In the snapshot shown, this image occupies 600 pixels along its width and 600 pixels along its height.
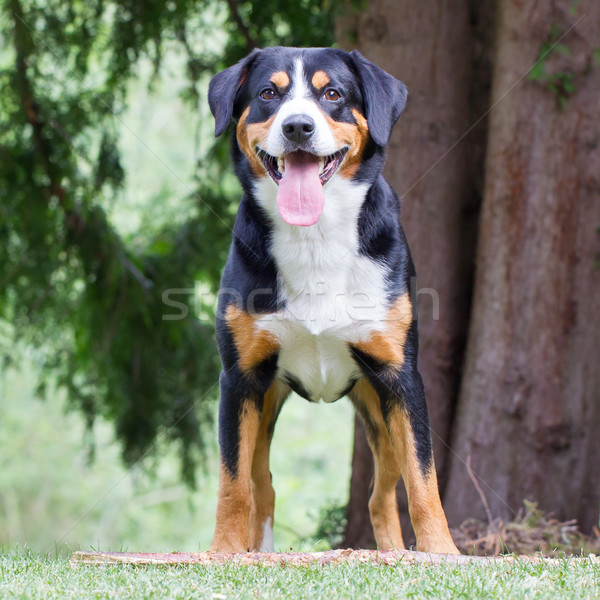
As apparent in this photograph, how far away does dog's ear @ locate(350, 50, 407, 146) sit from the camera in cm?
370

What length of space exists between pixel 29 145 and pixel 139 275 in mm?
1303

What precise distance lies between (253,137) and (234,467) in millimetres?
1493

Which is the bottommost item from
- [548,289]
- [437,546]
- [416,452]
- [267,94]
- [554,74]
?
[437,546]

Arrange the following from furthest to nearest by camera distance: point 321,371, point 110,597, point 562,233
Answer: point 562,233, point 321,371, point 110,597

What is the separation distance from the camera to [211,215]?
254 inches

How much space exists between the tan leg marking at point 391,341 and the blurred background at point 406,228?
1.40 m

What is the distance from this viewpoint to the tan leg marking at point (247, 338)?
12.1 ft

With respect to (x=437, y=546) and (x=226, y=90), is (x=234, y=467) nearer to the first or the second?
(x=437, y=546)

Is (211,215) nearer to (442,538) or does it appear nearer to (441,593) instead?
(442,538)

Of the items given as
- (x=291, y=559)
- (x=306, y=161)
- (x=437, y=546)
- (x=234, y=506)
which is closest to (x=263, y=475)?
(x=234, y=506)

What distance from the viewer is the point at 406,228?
5.10 meters

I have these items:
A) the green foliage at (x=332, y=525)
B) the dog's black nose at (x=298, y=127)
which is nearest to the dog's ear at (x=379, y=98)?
the dog's black nose at (x=298, y=127)

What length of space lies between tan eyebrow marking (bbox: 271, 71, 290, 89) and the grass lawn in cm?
207

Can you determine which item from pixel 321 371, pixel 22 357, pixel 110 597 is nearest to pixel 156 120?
pixel 22 357
